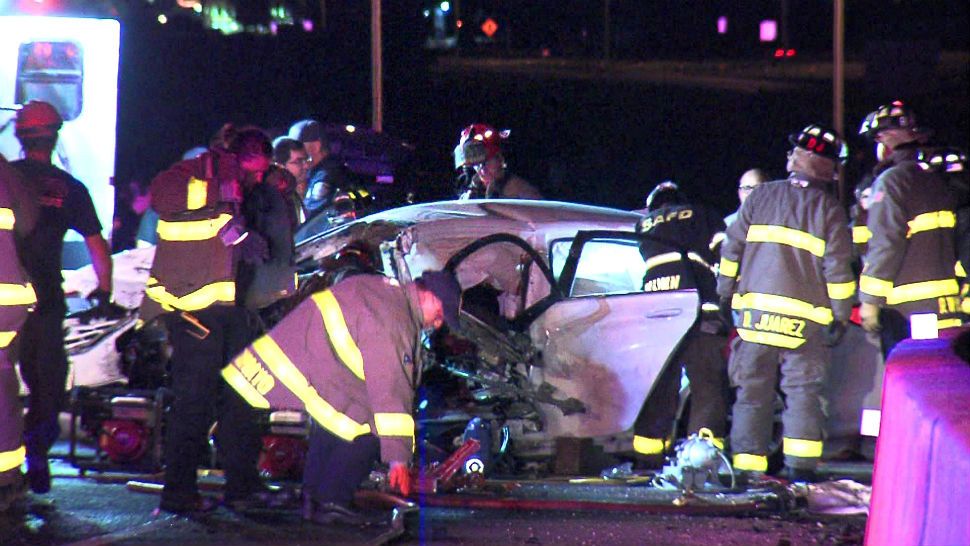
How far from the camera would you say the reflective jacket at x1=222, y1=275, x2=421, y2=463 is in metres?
5.89

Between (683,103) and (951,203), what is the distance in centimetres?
2435

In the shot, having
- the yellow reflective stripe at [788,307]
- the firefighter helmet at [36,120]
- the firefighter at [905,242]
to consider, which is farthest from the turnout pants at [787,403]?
the firefighter helmet at [36,120]

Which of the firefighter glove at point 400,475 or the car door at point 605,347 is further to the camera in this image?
the car door at point 605,347

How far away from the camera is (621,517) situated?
7.08m

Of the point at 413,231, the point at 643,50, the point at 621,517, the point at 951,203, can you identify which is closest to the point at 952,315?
the point at 951,203

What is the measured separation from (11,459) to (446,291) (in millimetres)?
2328

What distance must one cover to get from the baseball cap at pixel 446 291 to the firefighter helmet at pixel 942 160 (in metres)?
3.58

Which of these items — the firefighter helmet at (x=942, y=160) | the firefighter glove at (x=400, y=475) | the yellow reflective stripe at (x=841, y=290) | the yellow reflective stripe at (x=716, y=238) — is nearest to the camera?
the firefighter glove at (x=400, y=475)

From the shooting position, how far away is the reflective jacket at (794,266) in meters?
7.76

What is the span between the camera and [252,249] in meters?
7.00

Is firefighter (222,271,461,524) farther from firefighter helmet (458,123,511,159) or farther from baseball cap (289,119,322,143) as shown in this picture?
firefighter helmet (458,123,511,159)

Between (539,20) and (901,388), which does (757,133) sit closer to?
(539,20)

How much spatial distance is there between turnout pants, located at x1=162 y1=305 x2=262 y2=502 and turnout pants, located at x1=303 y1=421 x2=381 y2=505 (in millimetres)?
554

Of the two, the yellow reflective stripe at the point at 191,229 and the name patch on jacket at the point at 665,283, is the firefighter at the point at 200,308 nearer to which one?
the yellow reflective stripe at the point at 191,229
